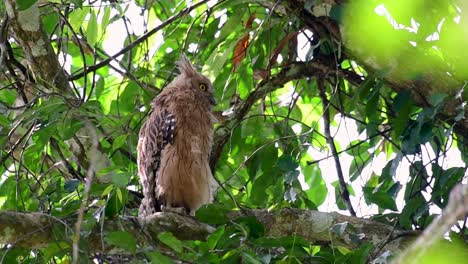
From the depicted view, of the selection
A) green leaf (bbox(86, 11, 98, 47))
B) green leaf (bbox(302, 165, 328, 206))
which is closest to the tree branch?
green leaf (bbox(302, 165, 328, 206))

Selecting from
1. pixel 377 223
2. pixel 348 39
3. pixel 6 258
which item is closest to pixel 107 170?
pixel 6 258

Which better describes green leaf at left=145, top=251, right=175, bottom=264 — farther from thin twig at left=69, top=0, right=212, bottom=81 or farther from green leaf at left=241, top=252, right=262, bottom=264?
thin twig at left=69, top=0, right=212, bottom=81

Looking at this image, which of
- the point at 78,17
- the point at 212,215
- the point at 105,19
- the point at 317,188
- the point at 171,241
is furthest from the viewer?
the point at 317,188

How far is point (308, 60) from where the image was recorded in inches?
194

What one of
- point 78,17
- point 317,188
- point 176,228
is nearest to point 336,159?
point 317,188

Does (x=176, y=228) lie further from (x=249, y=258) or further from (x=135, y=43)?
(x=135, y=43)

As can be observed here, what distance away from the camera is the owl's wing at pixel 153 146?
5117 mm

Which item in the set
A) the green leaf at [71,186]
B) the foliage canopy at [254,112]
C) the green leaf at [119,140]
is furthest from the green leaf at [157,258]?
the green leaf at [119,140]

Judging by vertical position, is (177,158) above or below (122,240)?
above

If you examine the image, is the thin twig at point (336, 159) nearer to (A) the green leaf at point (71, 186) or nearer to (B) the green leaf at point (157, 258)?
(A) the green leaf at point (71, 186)

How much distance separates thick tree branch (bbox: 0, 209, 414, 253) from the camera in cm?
341

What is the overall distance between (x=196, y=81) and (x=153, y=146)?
74cm

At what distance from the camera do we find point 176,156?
5098mm

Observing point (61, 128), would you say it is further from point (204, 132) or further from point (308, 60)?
point (308, 60)
